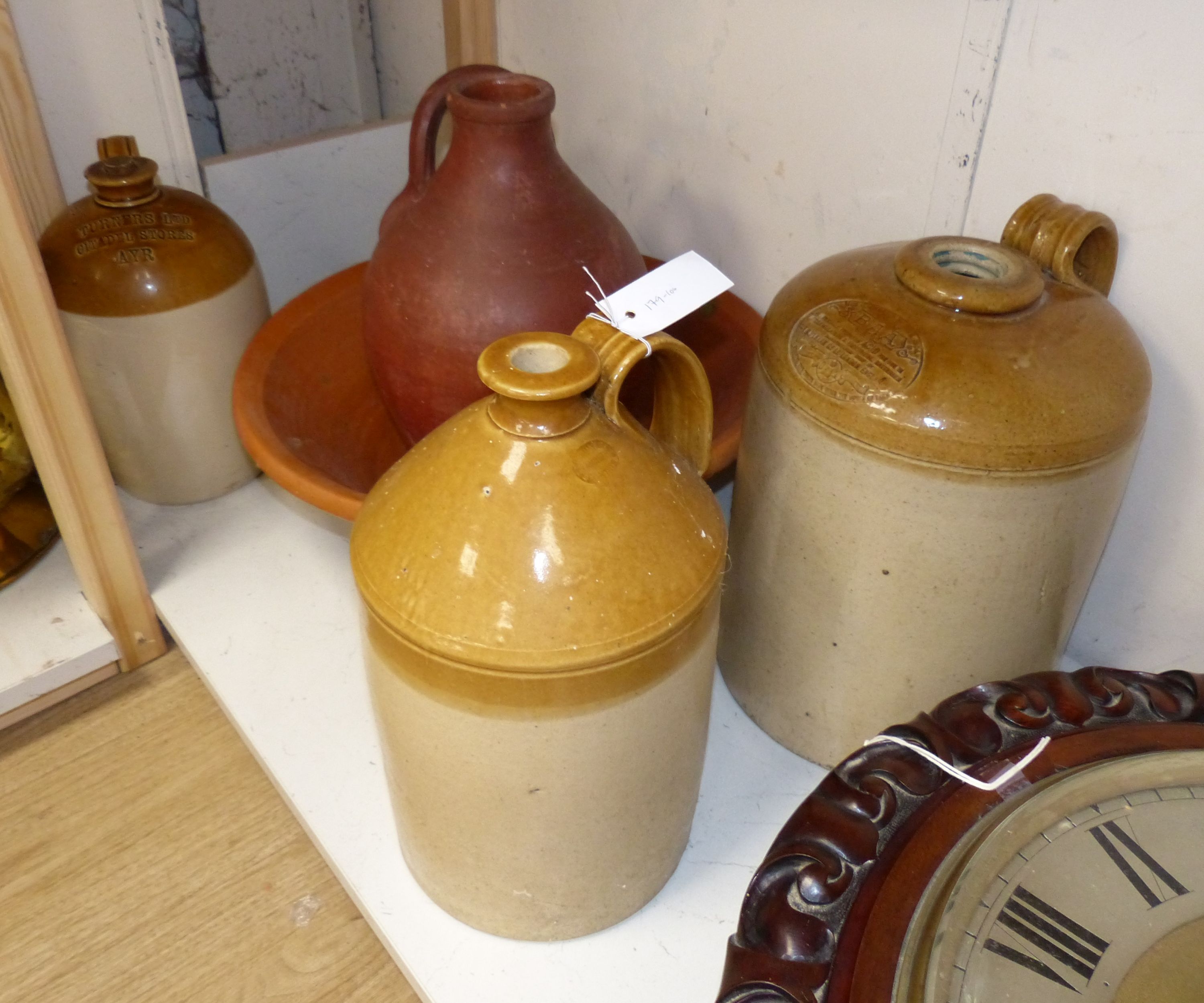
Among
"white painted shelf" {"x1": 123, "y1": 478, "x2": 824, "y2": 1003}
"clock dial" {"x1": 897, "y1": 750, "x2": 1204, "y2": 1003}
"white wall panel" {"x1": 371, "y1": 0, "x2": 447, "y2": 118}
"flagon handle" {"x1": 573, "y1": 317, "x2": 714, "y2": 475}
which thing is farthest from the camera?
"white wall panel" {"x1": 371, "y1": 0, "x2": 447, "y2": 118}

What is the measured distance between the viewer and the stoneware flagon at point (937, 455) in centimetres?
51

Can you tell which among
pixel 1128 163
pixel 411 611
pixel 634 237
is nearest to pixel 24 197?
pixel 634 237

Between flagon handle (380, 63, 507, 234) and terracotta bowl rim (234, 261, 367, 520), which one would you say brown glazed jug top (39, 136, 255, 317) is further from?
flagon handle (380, 63, 507, 234)

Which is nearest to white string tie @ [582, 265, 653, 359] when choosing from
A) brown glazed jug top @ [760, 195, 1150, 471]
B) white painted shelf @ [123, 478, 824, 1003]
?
brown glazed jug top @ [760, 195, 1150, 471]

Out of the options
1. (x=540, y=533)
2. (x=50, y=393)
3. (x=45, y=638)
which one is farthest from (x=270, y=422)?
(x=540, y=533)

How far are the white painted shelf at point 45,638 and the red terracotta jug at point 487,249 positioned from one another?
336mm

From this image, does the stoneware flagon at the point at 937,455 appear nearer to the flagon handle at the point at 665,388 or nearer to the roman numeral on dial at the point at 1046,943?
the flagon handle at the point at 665,388

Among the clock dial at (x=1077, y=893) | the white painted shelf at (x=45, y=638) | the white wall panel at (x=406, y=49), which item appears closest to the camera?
the clock dial at (x=1077, y=893)

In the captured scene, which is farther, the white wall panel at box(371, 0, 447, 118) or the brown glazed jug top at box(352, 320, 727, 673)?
the white wall panel at box(371, 0, 447, 118)

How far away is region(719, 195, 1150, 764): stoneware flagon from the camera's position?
514 mm

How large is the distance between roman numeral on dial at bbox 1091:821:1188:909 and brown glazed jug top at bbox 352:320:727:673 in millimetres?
189

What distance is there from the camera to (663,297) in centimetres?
53

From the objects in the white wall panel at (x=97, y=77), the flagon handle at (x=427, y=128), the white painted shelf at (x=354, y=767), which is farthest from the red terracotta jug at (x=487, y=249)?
the white wall panel at (x=97, y=77)

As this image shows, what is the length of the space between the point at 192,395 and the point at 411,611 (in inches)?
19.1
